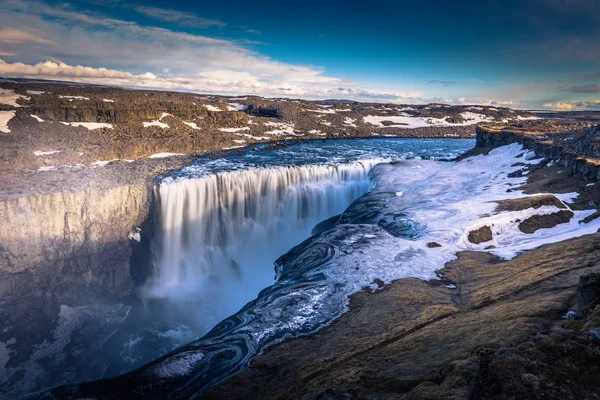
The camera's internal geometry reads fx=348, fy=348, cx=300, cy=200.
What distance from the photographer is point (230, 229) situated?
38594mm

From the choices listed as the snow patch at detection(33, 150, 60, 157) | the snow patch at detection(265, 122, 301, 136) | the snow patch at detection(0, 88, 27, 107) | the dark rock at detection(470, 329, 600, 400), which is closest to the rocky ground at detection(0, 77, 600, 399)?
the dark rock at detection(470, 329, 600, 400)

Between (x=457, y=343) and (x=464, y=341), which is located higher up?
(x=464, y=341)

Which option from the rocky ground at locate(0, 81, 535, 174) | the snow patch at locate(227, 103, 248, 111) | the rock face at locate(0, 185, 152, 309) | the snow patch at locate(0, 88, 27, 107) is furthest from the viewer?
the snow patch at locate(227, 103, 248, 111)

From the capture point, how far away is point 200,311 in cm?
2986

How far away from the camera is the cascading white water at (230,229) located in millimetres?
32906

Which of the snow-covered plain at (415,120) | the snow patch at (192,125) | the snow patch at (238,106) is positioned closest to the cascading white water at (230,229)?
the snow patch at (192,125)

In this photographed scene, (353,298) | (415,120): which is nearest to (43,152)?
(353,298)

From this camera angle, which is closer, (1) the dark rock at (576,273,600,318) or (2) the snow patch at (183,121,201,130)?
(1) the dark rock at (576,273,600,318)

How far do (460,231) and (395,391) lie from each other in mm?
20056

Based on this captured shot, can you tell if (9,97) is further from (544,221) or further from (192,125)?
(544,221)

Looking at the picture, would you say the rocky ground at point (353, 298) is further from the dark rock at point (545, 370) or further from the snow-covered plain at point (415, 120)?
the snow-covered plain at point (415, 120)

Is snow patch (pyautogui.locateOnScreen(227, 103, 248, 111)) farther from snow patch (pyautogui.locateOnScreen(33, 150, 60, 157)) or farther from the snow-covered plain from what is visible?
snow patch (pyautogui.locateOnScreen(33, 150, 60, 157))

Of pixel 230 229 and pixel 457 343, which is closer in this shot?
pixel 457 343

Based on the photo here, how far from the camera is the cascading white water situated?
108 feet
